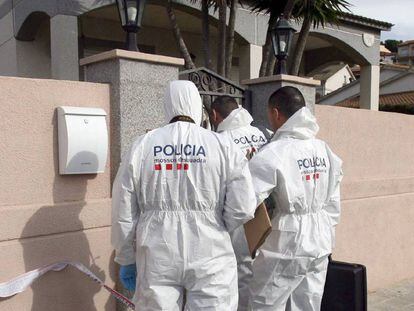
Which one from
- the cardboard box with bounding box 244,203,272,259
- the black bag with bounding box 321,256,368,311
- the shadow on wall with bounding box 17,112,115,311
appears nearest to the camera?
the cardboard box with bounding box 244,203,272,259

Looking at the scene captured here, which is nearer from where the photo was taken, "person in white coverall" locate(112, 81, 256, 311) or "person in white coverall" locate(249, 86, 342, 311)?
"person in white coverall" locate(112, 81, 256, 311)

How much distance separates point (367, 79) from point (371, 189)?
25.2 ft

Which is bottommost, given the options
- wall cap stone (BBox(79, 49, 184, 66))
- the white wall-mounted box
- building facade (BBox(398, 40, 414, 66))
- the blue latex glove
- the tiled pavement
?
the tiled pavement

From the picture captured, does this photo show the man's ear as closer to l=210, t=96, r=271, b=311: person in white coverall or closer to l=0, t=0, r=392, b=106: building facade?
l=210, t=96, r=271, b=311: person in white coverall

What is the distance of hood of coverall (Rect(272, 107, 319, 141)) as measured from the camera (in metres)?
3.25

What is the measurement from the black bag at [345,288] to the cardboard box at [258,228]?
1.05 metres

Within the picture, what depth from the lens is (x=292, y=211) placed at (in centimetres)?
318

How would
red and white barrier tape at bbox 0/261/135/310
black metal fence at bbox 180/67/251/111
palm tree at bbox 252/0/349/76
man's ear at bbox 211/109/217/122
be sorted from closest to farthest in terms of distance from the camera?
red and white barrier tape at bbox 0/261/135/310
man's ear at bbox 211/109/217/122
black metal fence at bbox 180/67/251/111
palm tree at bbox 252/0/349/76

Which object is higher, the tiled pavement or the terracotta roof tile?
the terracotta roof tile

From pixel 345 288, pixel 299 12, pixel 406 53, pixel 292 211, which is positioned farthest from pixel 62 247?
pixel 406 53

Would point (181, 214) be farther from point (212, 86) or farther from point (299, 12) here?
point (299, 12)

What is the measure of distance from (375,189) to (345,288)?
2.66m

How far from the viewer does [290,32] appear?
16.2ft

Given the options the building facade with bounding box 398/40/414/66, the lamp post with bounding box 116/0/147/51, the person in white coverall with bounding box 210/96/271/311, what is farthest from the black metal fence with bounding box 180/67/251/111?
the building facade with bounding box 398/40/414/66
